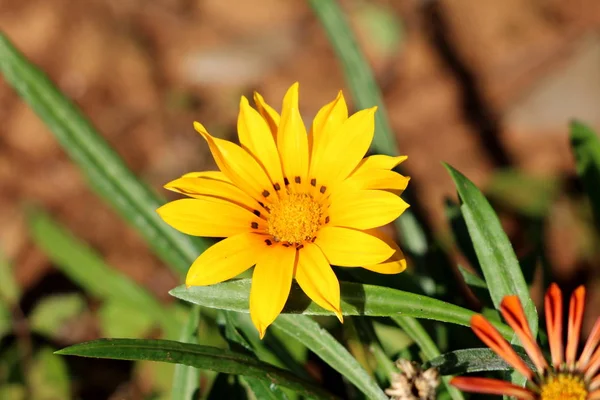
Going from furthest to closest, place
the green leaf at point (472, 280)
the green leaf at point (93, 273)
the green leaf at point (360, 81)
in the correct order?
the green leaf at point (93, 273) → the green leaf at point (360, 81) → the green leaf at point (472, 280)

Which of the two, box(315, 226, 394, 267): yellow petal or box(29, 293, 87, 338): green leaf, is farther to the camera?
box(29, 293, 87, 338): green leaf

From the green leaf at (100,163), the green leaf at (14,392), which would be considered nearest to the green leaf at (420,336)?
the green leaf at (100,163)

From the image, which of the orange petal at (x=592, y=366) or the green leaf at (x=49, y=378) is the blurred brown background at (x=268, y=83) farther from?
the orange petal at (x=592, y=366)

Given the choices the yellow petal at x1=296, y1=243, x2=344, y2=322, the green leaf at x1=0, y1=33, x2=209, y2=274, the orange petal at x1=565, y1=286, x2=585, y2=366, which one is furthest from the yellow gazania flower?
the green leaf at x1=0, y1=33, x2=209, y2=274

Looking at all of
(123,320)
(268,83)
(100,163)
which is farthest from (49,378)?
(268,83)

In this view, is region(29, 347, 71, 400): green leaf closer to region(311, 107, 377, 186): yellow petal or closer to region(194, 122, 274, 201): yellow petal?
region(194, 122, 274, 201): yellow petal

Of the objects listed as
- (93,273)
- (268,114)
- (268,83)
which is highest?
(268,83)

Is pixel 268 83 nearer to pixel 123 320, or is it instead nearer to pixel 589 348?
pixel 123 320
